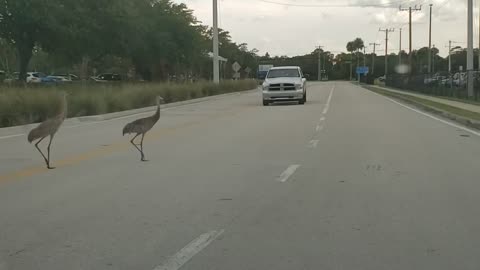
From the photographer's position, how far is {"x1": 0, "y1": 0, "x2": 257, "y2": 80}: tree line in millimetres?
42219

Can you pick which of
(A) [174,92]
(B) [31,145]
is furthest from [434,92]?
(B) [31,145]

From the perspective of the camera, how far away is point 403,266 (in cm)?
580

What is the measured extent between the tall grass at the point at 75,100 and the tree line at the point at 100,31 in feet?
27.9

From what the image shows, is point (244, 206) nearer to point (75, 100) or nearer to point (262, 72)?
point (75, 100)

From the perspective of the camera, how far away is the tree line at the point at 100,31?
139ft

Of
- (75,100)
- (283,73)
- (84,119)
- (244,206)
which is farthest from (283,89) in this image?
(244,206)

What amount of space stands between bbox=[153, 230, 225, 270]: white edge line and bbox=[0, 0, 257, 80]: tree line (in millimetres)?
37111

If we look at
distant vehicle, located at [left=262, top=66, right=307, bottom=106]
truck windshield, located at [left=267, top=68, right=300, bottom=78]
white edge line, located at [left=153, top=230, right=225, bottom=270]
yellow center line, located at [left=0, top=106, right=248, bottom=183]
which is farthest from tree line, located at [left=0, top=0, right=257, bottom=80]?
white edge line, located at [left=153, top=230, right=225, bottom=270]

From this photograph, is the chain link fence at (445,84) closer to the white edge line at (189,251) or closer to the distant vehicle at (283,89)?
the distant vehicle at (283,89)

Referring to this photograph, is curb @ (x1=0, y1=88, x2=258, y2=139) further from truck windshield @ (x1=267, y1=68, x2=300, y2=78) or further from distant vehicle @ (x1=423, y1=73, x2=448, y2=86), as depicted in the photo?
distant vehicle @ (x1=423, y1=73, x2=448, y2=86)

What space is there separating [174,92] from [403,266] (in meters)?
35.4

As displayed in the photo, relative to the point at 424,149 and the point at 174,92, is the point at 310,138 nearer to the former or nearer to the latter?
the point at 424,149

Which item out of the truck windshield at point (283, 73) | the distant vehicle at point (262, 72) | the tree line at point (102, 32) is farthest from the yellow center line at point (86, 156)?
the distant vehicle at point (262, 72)

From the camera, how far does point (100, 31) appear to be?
47.3m
